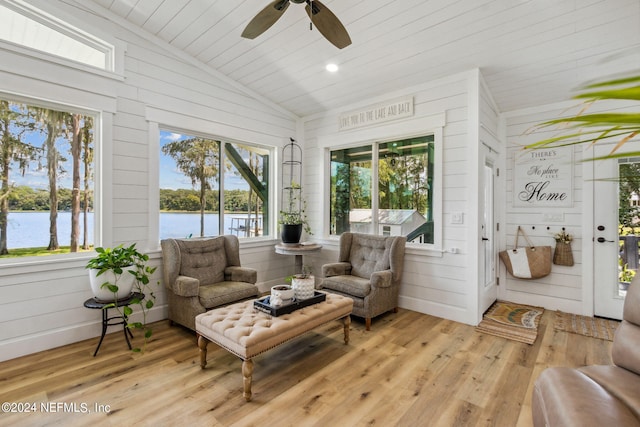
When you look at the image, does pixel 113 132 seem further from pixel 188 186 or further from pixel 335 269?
pixel 335 269

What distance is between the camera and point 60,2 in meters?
3.16

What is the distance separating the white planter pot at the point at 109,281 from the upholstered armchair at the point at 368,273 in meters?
2.05

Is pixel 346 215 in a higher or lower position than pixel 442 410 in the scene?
higher

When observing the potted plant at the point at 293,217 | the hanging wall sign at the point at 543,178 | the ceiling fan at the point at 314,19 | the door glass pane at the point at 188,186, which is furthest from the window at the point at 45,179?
the hanging wall sign at the point at 543,178

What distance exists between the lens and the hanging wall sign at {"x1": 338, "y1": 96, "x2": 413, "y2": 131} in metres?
4.21

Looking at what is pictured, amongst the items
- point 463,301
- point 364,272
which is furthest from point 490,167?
point 364,272

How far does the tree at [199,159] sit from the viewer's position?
412 centimetres

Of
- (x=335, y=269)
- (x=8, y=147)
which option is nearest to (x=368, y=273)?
(x=335, y=269)

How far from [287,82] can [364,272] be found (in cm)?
267

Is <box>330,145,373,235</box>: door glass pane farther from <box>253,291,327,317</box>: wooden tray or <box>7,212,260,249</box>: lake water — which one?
<box>7,212,260,249</box>: lake water

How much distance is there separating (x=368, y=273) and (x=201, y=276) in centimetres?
195

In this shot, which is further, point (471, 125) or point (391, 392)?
point (471, 125)

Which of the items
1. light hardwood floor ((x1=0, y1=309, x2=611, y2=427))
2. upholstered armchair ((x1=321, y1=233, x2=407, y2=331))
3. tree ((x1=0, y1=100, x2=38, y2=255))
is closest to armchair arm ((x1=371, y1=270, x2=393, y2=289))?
upholstered armchair ((x1=321, y1=233, x2=407, y2=331))

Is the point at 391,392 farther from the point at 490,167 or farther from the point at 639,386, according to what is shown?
the point at 490,167
